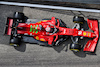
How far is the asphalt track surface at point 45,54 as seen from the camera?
7.84 m

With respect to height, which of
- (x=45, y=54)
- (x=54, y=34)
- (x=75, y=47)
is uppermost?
(x=54, y=34)

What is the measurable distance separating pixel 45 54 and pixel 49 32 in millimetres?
1533

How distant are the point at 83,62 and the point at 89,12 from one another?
3.19 metres

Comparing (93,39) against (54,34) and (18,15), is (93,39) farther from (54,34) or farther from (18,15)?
(18,15)

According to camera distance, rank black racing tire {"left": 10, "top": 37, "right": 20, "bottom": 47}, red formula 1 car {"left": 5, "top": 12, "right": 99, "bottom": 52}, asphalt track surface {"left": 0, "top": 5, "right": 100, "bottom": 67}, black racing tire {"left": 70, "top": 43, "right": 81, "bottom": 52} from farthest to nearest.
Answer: asphalt track surface {"left": 0, "top": 5, "right": 100, "bottom": 67}
black racing tire {"left": 10, "top": 37, "right": 20, "bottom": 47}
red formula 1 car {"left": 5, "top": 12, "right": 99, "bottom": 52}
black racing tire {"left": 70, "top": 43, "right": 81, "bottom": 52}

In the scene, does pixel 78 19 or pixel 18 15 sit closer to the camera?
pixel 78 19

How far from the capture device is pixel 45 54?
799cm

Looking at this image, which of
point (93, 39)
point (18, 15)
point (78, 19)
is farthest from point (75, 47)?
point (18, 15)

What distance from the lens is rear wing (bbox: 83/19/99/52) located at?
743cm

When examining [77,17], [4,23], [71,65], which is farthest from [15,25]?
[71,65]

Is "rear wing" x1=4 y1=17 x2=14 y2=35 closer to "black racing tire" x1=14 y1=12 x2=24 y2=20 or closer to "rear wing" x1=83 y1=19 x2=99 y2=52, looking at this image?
"black racing tire" x1=14 y1=12 x2=24 y2=20

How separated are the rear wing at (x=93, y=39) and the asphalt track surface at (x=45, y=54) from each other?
46 cm

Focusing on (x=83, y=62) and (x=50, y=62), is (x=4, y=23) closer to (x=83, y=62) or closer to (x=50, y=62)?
(x=50, y=62)

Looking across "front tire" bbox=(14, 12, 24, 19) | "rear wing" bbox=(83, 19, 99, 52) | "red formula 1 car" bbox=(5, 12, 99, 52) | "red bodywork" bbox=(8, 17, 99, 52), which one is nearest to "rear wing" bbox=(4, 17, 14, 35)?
"red formula 1 car" bbox=(5, 12, 99, 52)
